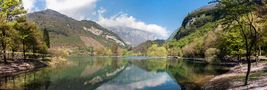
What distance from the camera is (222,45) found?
6122 inches

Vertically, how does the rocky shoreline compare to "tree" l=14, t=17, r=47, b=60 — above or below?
below

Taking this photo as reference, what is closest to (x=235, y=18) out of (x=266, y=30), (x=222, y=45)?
(x=266, y=30)

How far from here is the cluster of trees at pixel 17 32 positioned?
5869 centimetres

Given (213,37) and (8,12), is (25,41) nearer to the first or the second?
(8,12)

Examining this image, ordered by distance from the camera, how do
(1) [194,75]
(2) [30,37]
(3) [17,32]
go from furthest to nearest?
(2) [30,37]
(3) [17,32]
(1) [194,75]

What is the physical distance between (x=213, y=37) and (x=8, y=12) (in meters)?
141

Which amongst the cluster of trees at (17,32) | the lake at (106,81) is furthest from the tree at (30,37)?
the lake at (106,81)

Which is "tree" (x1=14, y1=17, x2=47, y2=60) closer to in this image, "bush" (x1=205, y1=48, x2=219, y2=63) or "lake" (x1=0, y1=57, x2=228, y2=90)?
"lake" (x1=0, y1=57, x2=228, y2=90)

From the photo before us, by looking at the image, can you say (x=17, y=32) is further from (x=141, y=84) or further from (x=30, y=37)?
(x=141, y=84)

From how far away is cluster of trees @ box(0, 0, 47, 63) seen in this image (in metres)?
58.7

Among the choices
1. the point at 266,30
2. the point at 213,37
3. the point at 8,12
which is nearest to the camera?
the point at 8,12

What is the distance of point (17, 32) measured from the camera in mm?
105625

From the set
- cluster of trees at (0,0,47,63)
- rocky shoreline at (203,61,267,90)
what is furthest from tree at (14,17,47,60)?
rocky shoreline at (203,61,267,90)

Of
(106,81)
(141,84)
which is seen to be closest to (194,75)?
(141,84)
